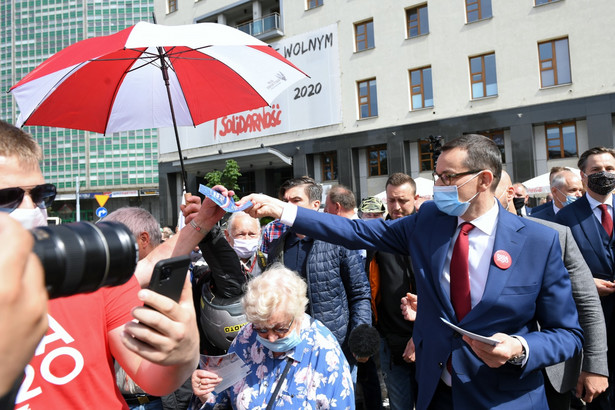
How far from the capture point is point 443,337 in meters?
2.36

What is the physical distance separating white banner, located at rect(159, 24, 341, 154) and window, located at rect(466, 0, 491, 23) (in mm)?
7107

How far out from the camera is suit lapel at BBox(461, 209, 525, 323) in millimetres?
2242

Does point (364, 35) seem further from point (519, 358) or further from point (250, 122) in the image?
point (519, 358)

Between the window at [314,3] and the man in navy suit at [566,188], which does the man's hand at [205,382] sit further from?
the window at [314,3]

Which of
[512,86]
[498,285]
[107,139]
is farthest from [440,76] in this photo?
[107,139]

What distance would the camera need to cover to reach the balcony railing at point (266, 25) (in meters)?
26.9

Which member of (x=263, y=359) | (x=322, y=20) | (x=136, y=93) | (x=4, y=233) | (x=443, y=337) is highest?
(x=322, y=20)

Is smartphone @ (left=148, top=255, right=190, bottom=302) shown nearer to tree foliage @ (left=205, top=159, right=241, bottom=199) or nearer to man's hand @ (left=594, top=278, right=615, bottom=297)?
man's hand @ (left=594, top=278, right=615, bottom=297)

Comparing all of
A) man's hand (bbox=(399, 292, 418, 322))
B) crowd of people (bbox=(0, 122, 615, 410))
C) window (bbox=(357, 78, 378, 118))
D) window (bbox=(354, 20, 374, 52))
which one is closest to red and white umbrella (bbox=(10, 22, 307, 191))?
crowd of people (bbox=(0, 122, 615, 410))

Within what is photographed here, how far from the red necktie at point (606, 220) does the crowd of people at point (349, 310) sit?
11 mm

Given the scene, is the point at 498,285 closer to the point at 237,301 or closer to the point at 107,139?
the point at 237,301

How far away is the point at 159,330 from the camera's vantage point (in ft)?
3.13

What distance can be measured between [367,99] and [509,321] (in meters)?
22.9

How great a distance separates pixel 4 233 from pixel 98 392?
1.14 meters
